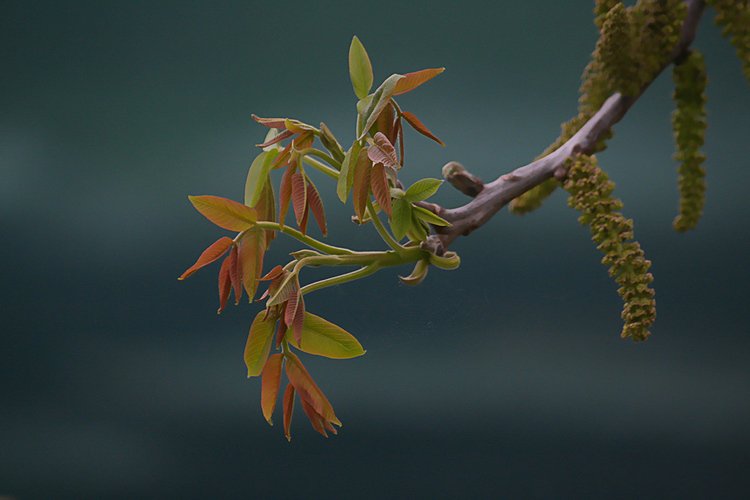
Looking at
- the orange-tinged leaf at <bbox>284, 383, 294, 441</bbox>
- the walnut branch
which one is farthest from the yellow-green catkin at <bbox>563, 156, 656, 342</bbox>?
the orange-tinged leaf at <bbox>284, 383, 294, 441</bbox>

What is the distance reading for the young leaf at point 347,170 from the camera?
0.53 m

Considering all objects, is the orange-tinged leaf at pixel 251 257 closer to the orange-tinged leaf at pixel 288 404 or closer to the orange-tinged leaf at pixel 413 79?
the orange-tinged leaf at pixel 288 404

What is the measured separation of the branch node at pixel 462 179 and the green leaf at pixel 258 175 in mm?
248

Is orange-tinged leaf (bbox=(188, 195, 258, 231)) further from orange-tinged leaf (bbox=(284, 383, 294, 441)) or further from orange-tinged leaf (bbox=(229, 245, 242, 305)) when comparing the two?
orange-tinged leaf (bbox=(284, 383, 294, 441))

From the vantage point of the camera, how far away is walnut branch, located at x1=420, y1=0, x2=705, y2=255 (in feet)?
2.27

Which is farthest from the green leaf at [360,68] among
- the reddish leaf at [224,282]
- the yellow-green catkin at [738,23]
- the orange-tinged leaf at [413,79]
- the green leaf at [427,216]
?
the yellow-green catkin at [738,23]

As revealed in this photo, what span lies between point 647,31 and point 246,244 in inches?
26.8

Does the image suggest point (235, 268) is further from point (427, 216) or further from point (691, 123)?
point (691, 123)

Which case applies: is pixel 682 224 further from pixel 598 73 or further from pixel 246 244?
pixel 246 244

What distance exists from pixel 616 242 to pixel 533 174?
0.56 feet

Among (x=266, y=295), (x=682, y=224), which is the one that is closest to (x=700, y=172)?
(x=682, y=224)

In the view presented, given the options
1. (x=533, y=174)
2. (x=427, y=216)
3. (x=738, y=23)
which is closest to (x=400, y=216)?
(x=427, y=216)

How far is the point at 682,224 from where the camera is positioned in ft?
3.24

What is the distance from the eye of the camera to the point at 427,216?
62cm
